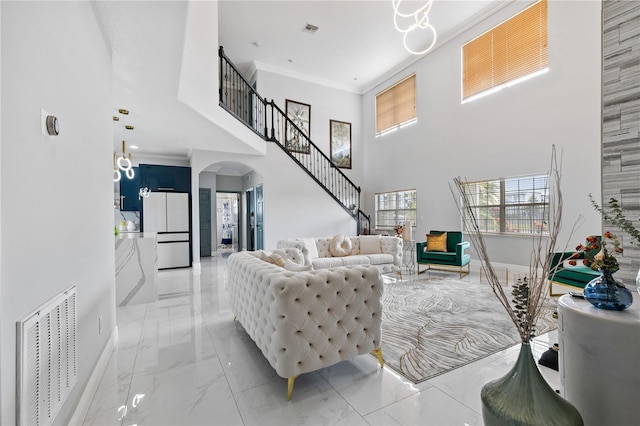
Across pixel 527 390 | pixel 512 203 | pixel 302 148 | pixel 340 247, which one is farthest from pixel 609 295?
pixel 302 148

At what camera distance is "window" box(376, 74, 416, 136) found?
8.22 meters

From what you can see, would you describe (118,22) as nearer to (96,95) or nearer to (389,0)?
(96,95)

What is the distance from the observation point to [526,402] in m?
1.18

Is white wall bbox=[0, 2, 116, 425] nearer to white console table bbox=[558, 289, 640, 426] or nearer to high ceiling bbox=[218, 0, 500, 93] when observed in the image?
white console table bbox=[558, 289, 640, 426]

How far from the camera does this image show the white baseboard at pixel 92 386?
175 cm

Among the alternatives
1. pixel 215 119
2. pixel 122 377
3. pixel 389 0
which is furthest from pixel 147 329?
pixel 389 0

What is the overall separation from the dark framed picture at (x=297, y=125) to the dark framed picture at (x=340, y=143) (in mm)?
911

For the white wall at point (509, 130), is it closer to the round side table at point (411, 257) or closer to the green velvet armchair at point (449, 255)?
the green velvet armchair at point (449, 255)

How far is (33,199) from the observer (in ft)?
4.22

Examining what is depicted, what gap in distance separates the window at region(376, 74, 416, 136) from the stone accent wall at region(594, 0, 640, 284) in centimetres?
603

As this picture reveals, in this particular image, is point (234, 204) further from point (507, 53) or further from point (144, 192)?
point (507, 53)

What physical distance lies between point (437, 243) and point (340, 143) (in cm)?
515

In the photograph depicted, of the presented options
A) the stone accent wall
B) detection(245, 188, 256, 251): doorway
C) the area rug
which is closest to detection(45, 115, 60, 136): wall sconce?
the area rug

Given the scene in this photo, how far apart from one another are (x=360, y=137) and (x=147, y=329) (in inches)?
342
